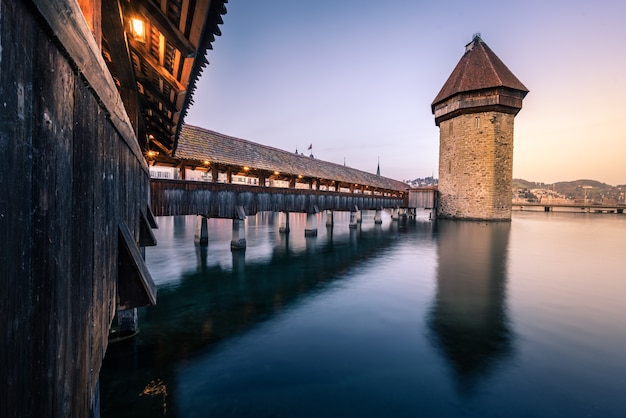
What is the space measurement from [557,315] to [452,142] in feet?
110

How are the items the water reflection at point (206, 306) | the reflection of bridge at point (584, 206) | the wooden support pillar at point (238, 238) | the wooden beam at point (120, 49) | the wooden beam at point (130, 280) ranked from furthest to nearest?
1. the reflection of bridge at point (584, 206)
2. the wooden support pillar at point (238, 238)
3. the water reflection at point (206, 306)
4. the wooden beam at point (120, 49)
5. the wooden beam at point (130, 280)

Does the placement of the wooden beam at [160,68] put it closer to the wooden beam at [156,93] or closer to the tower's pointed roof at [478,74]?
the wooden beam at [156,93]

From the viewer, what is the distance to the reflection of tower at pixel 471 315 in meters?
5.73

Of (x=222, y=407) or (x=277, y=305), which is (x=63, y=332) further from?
(x=277, y=305)

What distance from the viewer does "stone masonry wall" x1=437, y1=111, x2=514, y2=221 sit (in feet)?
111

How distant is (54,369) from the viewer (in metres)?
1.38

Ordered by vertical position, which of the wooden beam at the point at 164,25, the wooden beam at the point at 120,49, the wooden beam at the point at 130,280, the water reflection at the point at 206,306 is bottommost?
the water reflection at the point at 206,306

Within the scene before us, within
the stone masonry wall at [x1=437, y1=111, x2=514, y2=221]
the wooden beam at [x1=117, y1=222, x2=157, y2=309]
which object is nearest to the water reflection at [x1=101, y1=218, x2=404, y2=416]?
the wooden beam at [x1=117, y1=222, x2=157, y2=309]

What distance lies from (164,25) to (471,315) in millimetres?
9468

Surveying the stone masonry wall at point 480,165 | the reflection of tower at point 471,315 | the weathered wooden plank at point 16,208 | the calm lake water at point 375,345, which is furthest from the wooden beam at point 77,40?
the stone masonry wall at point 480,165

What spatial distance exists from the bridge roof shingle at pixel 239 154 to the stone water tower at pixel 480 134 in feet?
61.0

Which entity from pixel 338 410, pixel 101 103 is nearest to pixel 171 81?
pixel 101 103

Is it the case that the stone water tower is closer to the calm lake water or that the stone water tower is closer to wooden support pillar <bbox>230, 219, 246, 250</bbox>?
the calm lake water

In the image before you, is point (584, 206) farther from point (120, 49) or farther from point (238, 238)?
point (120, 49)
